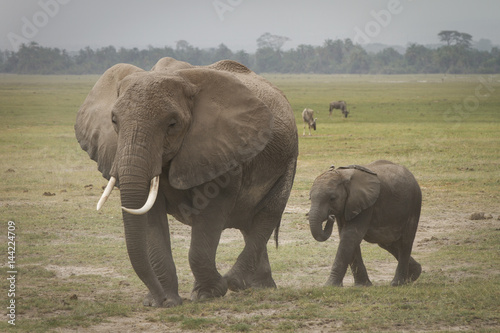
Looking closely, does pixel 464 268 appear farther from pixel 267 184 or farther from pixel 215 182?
pixel 215 182

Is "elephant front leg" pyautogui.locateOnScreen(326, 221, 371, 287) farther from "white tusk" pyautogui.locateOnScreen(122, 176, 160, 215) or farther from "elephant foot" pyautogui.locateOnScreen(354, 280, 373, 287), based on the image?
"white tusk" pyautogui.locateOnScreen(122, 176, 160, 215)

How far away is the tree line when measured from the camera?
130 m

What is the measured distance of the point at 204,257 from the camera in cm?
684

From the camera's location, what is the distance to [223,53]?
14388 centimetres

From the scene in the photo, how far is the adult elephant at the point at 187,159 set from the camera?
6129 millimetres

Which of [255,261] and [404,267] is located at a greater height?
[255,261]

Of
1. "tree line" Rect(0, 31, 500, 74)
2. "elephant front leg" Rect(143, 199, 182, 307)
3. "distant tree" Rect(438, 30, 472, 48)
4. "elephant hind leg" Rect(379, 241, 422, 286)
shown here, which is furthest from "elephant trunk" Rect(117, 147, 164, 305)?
"distant tree" Rect(438, 30, 472, 48)

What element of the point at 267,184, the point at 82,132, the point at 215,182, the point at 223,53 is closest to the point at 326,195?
the point at 267,184

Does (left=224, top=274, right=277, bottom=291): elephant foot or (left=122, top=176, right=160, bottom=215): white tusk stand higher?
(left=122, top=176, right=160, bottom=215): white tusk

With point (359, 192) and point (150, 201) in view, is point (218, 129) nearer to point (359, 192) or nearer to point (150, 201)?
point (150, 201)

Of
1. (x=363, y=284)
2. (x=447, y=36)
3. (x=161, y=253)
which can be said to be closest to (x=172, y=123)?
(x=161, y=253)

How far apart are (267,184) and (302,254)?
2665 millimetres

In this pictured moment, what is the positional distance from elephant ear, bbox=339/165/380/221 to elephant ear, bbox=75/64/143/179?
2627 millimetres

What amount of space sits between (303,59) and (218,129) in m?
160
